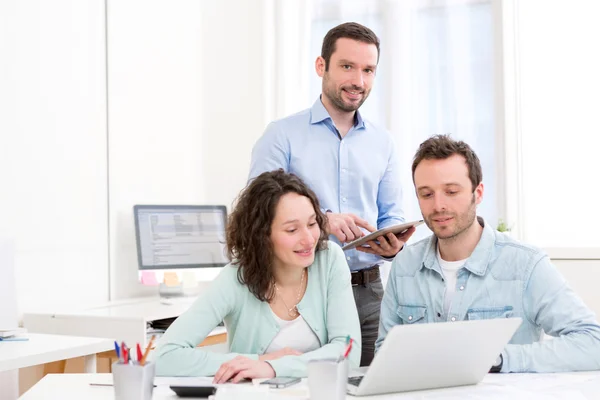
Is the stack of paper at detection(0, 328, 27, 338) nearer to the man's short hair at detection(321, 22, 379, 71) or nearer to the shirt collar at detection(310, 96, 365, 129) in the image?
the shirt collar at detection(310, 96, 365, 129)

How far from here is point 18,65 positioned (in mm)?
3150

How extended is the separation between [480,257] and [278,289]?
551 mm

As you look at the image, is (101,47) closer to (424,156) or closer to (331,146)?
(331,146)

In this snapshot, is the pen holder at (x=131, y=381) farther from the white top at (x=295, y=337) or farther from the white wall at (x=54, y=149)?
the white wall at (x=54, y=149)

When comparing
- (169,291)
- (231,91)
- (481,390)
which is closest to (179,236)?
(169,291)

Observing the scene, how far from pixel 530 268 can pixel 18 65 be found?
85.8 inches

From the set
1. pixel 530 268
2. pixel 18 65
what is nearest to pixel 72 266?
pixel 18 65

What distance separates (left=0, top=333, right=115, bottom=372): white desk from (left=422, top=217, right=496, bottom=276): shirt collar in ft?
3.47

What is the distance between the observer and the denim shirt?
1.91m

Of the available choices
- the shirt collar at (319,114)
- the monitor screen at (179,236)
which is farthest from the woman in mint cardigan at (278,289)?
the monitor screen at (179,236)

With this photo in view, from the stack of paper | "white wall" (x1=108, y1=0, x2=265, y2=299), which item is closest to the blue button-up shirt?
the stack of paper

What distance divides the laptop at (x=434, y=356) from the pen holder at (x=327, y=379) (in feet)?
0.35

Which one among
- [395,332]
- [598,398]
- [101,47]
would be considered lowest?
[598,398]

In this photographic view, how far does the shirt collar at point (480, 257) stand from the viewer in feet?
6.76
